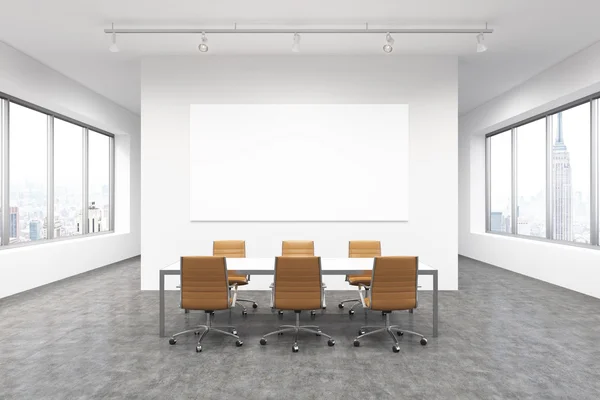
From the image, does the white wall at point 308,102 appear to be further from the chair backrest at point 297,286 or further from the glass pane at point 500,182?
the glass pane at point 500,182

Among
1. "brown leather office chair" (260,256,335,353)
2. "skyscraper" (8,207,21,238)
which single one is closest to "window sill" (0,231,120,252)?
"skyscraper" (8,207,21,238)

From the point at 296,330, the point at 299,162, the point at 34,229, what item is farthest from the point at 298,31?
the point at 34,229

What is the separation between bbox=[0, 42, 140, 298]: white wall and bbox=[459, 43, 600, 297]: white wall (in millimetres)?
8845

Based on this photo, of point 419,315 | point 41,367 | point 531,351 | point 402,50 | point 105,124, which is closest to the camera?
point 41,367

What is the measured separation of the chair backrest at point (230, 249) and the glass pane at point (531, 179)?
620 centimetres

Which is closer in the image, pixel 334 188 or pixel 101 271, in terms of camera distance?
pixel 334 188

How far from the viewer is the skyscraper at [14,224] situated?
671 cm

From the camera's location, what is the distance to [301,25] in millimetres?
5621

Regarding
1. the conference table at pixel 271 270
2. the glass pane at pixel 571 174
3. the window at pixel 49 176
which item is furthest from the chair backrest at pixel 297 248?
the glass pane at pixel 571 174

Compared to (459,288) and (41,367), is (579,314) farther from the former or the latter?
(41,367)

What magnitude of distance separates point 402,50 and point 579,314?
4.55 meters

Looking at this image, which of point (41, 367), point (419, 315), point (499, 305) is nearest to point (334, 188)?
point (419, 315)

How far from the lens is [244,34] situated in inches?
231

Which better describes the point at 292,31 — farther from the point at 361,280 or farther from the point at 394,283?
the point at 394,283
